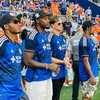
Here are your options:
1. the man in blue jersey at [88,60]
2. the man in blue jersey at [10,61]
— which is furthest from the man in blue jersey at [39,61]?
the man in blue jersey at [88,60]

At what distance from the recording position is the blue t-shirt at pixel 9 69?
5875 mm

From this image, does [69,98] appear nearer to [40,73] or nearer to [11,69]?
[40,73]

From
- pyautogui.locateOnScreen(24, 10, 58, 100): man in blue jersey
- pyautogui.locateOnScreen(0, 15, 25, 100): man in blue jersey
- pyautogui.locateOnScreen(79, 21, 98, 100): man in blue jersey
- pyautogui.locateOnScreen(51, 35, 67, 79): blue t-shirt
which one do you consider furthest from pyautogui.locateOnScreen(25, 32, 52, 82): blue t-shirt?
pyautogui.locateOnScreen(51, 35, 67, 79): blue t-shirt

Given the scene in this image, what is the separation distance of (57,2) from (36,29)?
23.4m

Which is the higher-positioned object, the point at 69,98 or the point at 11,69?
the point at 11,69

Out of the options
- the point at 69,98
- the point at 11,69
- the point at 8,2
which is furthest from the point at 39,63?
the point at 8,2

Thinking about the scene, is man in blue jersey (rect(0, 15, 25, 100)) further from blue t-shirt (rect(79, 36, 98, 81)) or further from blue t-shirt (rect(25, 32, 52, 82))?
blue t-shirt (rect(79, 36, 98, 81))

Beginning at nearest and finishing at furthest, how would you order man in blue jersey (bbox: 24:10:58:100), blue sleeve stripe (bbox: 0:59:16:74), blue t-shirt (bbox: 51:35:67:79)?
blue sleeve stripe (bbox: 0:59:16:74), man in blue jersey (bbox: 24:10:58:100), blue t-shirt (bbox: 51:35:67:79)

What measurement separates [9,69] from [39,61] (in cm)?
116

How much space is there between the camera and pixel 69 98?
37.4ft

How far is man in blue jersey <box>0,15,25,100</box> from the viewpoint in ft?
19.3

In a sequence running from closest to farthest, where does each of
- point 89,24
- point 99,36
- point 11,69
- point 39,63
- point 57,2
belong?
point 11,69 → point 39,63 → point 89,24 → point 99,36 → point 57,2

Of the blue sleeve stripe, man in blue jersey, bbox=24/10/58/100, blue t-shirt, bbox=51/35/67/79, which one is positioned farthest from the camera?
blue t-shirt, bbox=51/35/67/79

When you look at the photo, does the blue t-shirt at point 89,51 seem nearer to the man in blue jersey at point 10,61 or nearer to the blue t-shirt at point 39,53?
the blue t-shirt at point 39,53
